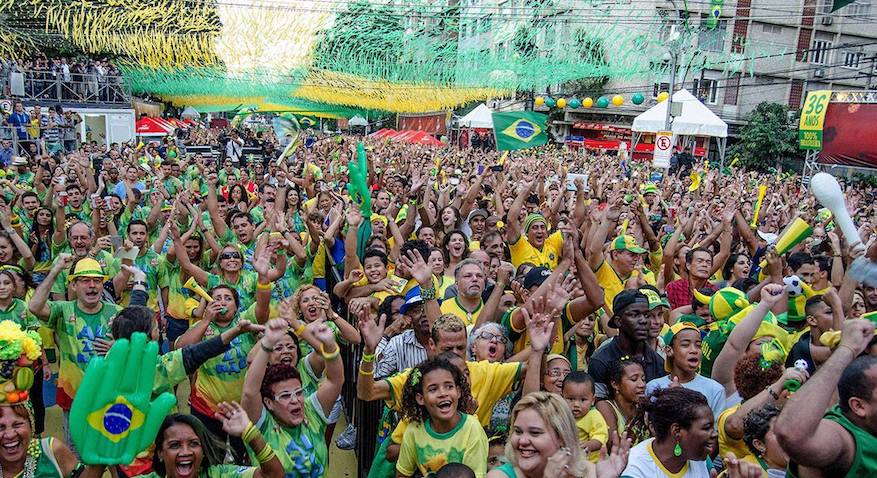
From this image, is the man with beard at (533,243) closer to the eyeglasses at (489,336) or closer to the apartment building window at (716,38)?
the eyeglasses at (489,336)

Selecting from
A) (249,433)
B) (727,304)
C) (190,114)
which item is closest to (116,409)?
(249,433)

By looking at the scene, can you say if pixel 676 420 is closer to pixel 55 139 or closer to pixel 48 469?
pixel 48 469

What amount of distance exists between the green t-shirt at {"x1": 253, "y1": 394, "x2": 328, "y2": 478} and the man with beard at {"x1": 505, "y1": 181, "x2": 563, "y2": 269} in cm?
330

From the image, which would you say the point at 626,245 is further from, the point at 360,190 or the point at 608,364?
the point at 360,190

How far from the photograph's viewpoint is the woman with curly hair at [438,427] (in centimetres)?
285

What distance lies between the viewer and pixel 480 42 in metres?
20.9

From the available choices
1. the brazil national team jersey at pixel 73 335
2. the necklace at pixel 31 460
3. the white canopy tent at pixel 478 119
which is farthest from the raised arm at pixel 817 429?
the white canopy tent at pixel 478 119

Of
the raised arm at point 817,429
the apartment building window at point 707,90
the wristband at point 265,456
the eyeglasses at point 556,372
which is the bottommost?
the wristband at point 265,456

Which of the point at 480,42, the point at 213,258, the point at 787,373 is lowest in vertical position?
the point at 213,258

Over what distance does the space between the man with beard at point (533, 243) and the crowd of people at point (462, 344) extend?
0.07 ft

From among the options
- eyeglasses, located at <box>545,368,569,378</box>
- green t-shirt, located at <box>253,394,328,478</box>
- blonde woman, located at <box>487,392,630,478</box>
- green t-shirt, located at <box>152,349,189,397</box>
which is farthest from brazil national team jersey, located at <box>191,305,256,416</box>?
blonde woman, located at <box>487,392,630,478</box>

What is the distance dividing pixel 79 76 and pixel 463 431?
23.5 m

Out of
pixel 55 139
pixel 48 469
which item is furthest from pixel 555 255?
pixel 55 139

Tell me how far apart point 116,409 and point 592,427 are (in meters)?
2.01
